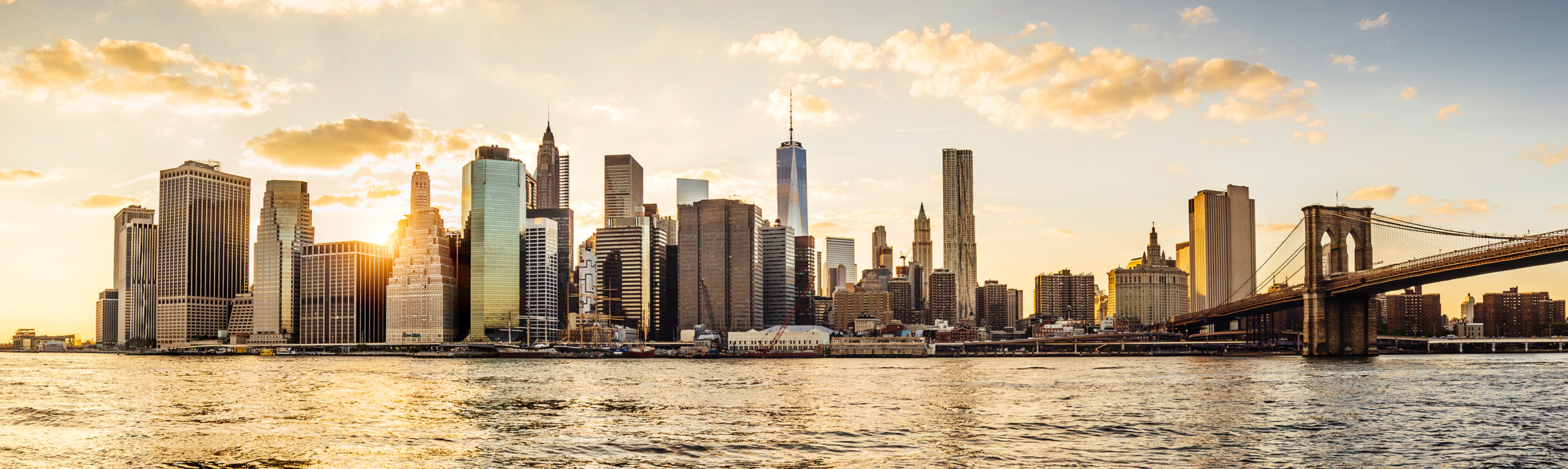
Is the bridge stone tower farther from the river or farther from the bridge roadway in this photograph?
the river

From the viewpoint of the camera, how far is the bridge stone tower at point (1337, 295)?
129 metres

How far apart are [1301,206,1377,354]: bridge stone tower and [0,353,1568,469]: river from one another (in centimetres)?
3527

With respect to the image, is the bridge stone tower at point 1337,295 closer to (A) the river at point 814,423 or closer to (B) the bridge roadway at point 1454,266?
(B) the bridge roadway at point 1454,266

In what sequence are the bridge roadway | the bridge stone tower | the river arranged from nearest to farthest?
1. the river
2. the bridge roadway
3. the bridge stone tower

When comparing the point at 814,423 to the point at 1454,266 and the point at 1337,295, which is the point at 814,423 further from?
the point at 1337,295

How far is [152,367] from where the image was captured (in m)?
144

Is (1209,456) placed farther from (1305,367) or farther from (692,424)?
(1305,367)

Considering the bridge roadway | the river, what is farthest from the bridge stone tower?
the river

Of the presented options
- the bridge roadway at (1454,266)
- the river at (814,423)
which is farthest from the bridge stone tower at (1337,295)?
the river at (814,423)

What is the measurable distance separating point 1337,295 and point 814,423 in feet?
339

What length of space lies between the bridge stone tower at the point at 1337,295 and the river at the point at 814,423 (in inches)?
1389

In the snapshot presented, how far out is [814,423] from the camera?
50.0m

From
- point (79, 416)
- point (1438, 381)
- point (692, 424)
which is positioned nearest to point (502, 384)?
point (79, 416)

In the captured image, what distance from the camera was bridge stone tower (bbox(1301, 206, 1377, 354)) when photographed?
422ft
